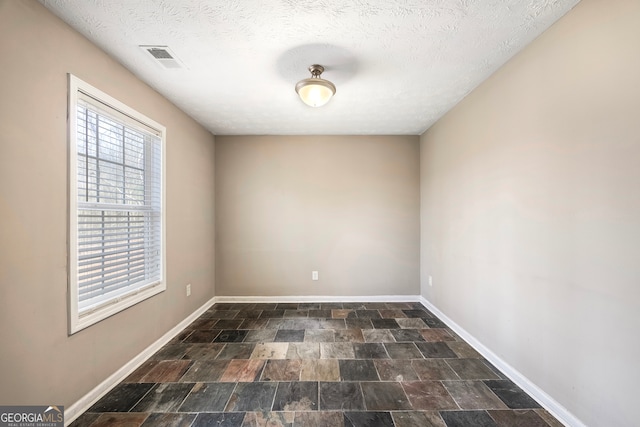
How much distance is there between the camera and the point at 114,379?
72.8 inches

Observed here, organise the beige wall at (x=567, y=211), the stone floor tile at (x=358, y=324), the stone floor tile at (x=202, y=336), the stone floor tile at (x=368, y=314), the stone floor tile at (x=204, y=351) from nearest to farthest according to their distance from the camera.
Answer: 1. the beige wall at (x=567, y=211)
2. the stone floor tile at (x=204, y=351)
3. the stone floor tile at (x=202, y=336)
4. the stone floor tile at (x=358, y=324)
5. the stone floor tile at (x=368, y=314)

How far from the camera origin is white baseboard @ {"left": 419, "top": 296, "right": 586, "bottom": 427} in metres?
1.50

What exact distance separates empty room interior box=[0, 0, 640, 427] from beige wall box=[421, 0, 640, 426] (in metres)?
0.01

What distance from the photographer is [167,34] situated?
1.62 m

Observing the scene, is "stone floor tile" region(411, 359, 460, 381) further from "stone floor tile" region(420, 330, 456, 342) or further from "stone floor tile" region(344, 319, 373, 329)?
"stone floor tile" region(344, 319, 373, 329)

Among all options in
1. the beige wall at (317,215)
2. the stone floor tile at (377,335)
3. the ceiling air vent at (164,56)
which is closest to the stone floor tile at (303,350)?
the stone floor tile at (377,335)

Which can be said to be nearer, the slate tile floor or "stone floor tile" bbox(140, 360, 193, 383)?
the slate tile floor

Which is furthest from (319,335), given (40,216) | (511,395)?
(40,216)

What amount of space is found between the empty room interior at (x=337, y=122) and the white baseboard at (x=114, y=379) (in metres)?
0.02

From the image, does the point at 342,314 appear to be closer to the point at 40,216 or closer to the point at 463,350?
the point at 463,350

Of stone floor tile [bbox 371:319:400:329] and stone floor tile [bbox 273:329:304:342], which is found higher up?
stone floor tile [bbox 273:329:304:342]

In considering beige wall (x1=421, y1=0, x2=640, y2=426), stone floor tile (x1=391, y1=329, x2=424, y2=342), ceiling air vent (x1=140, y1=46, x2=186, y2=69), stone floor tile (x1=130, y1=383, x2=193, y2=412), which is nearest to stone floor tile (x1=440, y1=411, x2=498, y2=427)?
beige wall (x1=421, y1=0, x2=640, y2=426)

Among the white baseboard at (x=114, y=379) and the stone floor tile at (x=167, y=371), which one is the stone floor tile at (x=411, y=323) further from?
the white baseboard at (x=114, y=379)

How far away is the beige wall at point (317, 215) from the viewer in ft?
12.1
